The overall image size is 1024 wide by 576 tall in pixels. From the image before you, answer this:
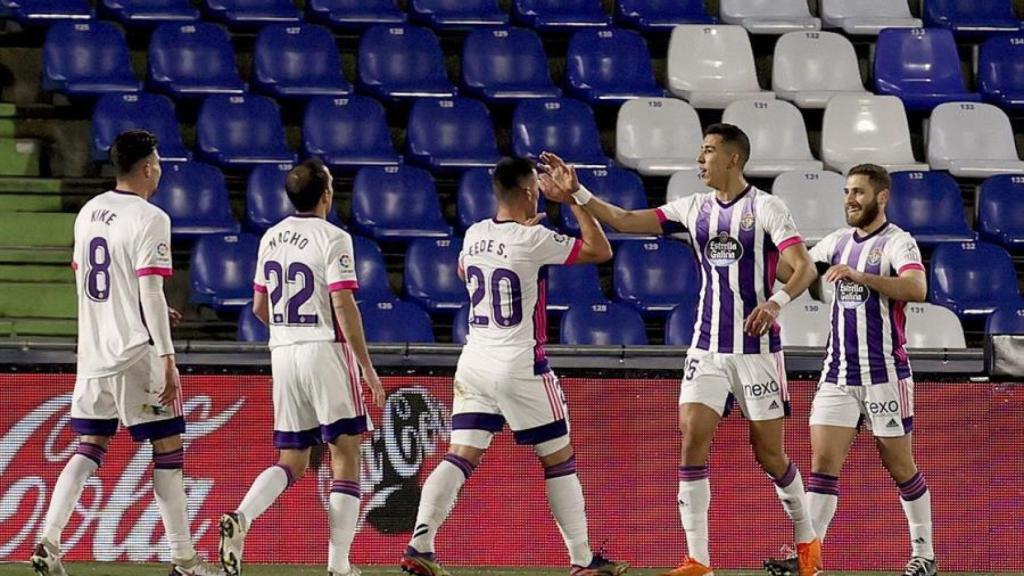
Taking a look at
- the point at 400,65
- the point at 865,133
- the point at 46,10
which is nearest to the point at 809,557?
the point at 865,133

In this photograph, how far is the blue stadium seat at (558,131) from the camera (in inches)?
499

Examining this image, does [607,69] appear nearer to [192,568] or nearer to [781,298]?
[781,298]

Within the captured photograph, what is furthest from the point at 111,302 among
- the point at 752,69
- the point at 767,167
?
the point at 752,69

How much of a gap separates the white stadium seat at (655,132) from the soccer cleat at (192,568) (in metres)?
5.47

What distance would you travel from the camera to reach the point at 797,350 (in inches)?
372

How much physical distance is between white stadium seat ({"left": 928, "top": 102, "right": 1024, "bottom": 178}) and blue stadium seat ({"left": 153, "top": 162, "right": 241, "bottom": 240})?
527 centimetres

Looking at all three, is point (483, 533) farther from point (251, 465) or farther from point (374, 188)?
point (374, 188)

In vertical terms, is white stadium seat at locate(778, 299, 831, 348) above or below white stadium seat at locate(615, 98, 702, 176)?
below

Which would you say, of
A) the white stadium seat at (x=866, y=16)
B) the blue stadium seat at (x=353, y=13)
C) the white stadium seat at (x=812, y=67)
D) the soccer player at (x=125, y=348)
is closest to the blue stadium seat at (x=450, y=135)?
the blue stadium seat at (x=353, y=13)

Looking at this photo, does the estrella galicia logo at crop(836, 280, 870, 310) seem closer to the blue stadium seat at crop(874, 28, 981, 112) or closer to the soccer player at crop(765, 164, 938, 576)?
the soccer player at crop(765, 164, 938, 576)

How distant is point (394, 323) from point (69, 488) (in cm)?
323

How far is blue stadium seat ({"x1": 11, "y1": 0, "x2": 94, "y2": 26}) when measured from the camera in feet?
42.7

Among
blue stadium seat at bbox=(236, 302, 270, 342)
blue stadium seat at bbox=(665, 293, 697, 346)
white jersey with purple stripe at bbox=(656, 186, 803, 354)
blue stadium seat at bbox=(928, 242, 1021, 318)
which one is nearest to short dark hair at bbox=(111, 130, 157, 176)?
white jersey with purple stripe at bbox=(656, 186, 803, 354)

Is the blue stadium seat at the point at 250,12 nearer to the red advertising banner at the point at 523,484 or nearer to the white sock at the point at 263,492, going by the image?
the red advertising banner at the point at 523,484
